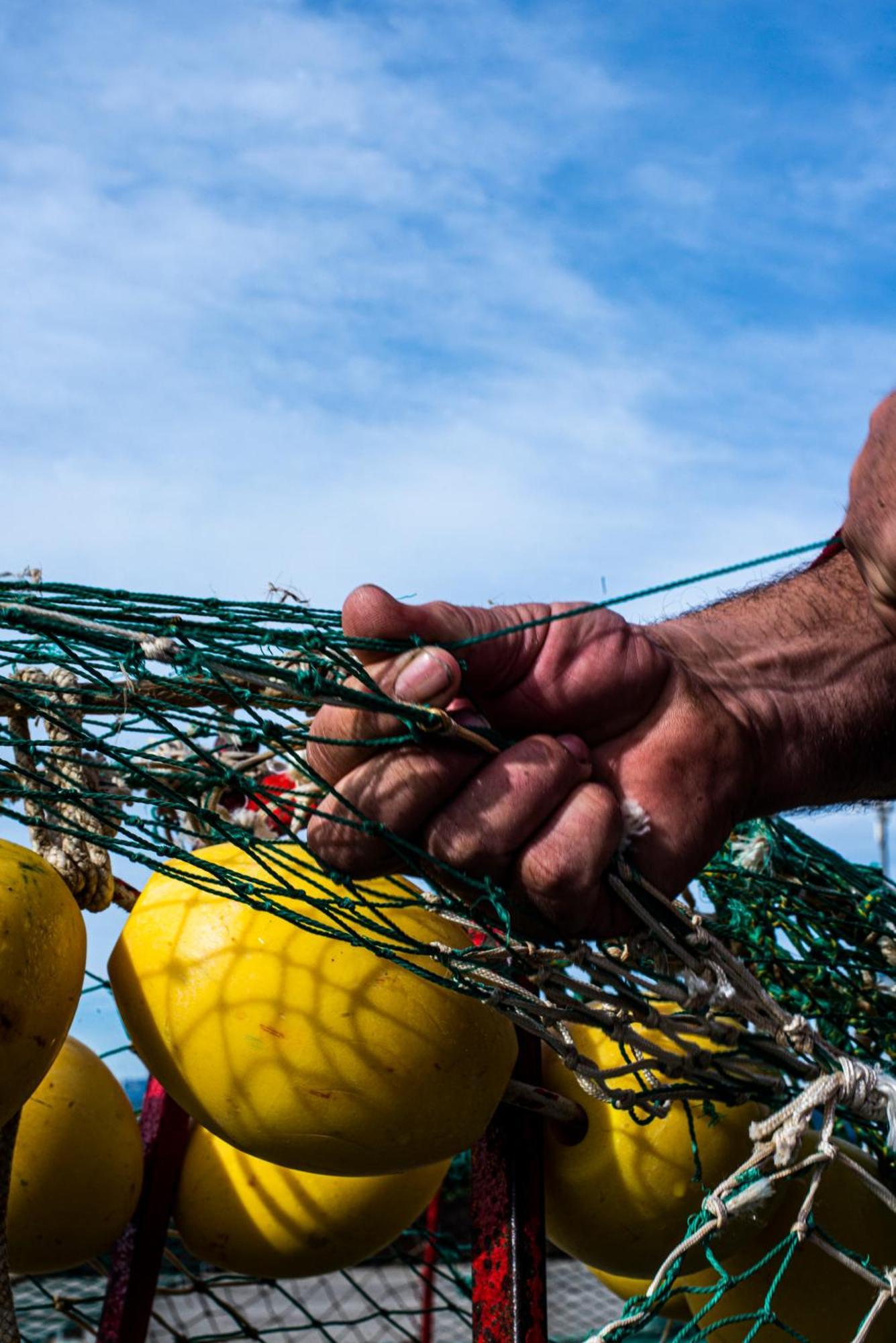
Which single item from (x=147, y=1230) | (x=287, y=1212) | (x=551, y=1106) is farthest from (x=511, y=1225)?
(x=147, y=1230)

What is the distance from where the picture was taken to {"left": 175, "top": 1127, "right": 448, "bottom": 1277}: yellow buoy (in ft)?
5.57

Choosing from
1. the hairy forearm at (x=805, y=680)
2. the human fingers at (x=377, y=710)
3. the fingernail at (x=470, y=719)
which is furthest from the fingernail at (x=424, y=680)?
the hairy forearm at (x=805, y=680)

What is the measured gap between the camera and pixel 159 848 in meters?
1.27

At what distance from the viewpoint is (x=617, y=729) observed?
1417mm

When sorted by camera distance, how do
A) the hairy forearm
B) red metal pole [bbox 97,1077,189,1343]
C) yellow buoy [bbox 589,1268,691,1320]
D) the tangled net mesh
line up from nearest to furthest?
the tangled net mesh, the hairy forearm, red metal pole [bbox 97,1077,189,1343], yellow buoy [bbox 589,1268,691,1320]

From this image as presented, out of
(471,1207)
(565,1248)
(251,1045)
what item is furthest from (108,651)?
(565,1248)

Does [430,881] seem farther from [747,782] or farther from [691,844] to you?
[747,782]

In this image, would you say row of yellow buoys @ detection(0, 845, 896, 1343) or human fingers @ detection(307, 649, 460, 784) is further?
row of yellow buoys @ detection(0, 845, 896, 1343)

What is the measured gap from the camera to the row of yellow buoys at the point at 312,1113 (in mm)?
1391

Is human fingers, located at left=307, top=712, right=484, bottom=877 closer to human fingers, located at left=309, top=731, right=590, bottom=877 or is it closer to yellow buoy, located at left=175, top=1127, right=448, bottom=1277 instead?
human fingers, located at left=309, top=731, right=590, bottom=877

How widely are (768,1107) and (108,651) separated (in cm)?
119

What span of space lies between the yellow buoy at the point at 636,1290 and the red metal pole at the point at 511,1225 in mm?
384

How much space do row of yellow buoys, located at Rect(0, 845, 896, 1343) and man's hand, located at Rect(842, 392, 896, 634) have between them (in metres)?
0.56

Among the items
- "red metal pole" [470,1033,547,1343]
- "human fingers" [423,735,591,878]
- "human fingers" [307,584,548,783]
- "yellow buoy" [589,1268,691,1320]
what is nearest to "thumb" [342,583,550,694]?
"human fingers" [307,584,548,783]
